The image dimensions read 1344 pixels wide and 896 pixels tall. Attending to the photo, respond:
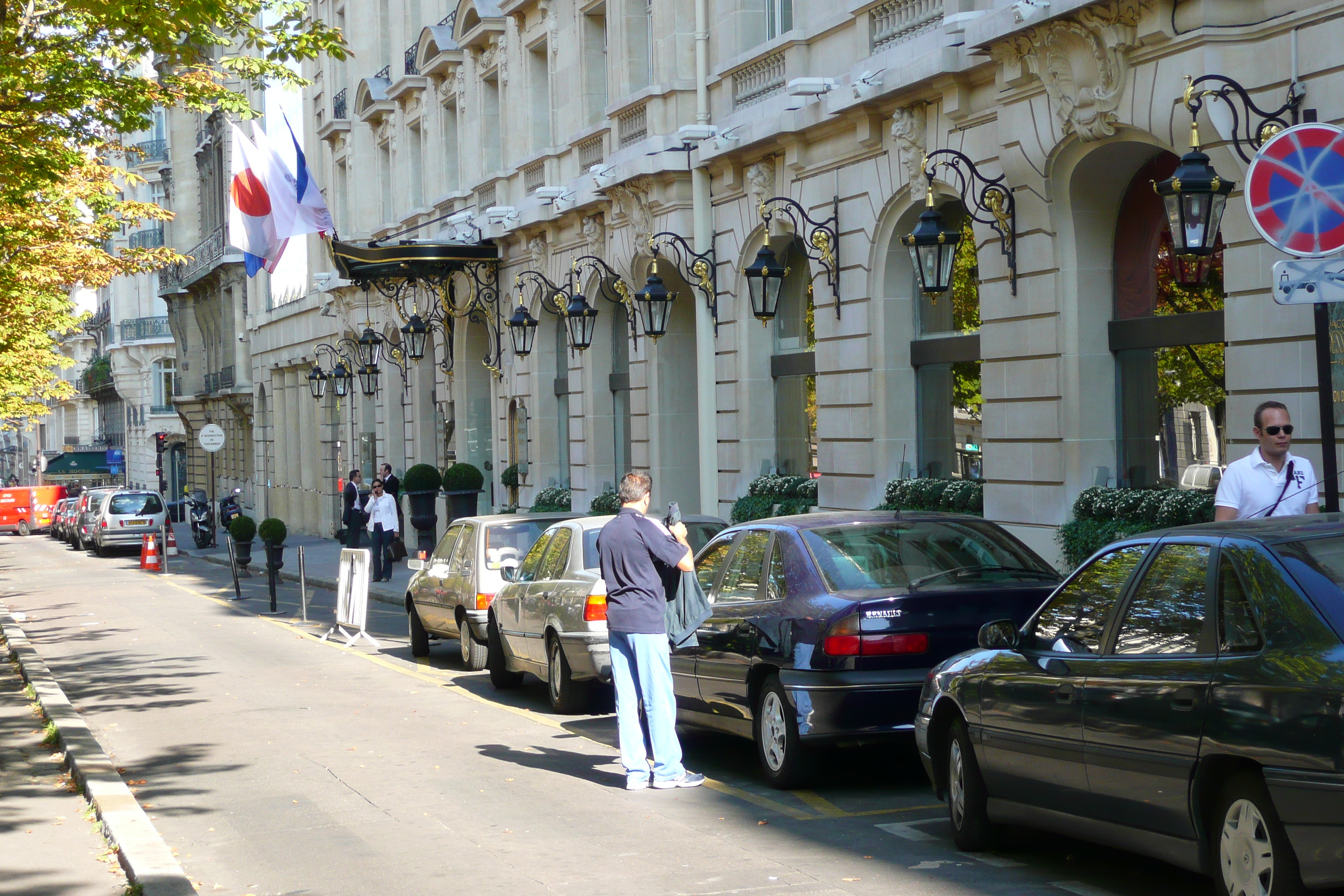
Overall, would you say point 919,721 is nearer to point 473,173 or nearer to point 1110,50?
point 1110,50

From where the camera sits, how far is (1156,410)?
596 inches

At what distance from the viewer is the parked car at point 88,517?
159ft

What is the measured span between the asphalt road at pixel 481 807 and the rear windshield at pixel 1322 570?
5.63 feet

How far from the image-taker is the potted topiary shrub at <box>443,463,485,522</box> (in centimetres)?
3162

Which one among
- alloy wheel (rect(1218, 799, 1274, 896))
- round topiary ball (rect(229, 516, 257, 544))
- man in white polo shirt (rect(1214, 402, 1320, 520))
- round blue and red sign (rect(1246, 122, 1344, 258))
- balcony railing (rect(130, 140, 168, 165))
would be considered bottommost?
alloy wheel (rect(1218, 799, 1274, 896))

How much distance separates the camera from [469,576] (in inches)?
653

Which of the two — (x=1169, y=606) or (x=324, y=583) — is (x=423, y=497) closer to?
(x=324, y=583)

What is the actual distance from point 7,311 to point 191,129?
44.4 meters

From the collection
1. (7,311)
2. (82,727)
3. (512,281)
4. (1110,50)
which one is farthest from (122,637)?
(1110,50)

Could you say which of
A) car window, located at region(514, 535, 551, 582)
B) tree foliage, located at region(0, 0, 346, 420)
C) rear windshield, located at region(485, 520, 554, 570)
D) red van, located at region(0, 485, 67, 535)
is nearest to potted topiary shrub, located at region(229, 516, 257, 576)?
tree foliage, located at region(0, 0, 346, 420)

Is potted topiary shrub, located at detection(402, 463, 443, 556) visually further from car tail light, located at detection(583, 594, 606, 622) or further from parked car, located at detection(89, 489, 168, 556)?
car tail light, located at detection(583, 594, 606, 622)

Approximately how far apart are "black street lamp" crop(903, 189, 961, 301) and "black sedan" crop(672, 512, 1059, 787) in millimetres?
5711

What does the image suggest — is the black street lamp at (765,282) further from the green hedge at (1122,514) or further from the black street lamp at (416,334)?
the black street lamp at (416,334)

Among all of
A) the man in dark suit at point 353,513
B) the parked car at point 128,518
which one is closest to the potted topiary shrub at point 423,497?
the man in dark suit at point 353,513
